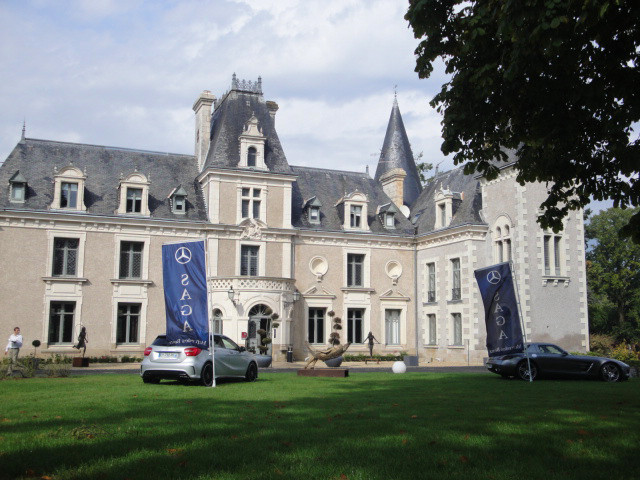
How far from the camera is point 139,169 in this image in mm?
38781

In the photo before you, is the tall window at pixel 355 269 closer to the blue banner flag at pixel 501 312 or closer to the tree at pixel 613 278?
the blue banner flag at pixel 501 312

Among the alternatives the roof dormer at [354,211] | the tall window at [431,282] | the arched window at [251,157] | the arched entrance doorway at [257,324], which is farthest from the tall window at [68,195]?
the tall window at [431,282]

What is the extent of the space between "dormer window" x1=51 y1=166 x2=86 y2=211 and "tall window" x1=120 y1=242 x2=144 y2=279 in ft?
10.1

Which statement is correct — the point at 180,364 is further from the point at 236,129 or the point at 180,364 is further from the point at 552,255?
the point at 236,129

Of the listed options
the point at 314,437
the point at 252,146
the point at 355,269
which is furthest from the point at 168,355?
the point at 355,269

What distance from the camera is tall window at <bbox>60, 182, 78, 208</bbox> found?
114 ft

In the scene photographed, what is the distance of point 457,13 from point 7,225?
2863 centimetres

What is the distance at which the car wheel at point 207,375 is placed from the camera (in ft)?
57.5

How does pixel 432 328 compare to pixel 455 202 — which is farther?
pixel 432 328

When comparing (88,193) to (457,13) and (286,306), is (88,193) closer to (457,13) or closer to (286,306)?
(286,306)

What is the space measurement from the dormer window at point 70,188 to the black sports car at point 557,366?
23.6 metres

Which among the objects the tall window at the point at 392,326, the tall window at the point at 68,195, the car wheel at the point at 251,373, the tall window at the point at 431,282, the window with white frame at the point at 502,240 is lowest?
the car wheel at the point at 251,373

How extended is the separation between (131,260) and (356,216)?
14019 mm

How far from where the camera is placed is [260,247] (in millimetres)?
38000
